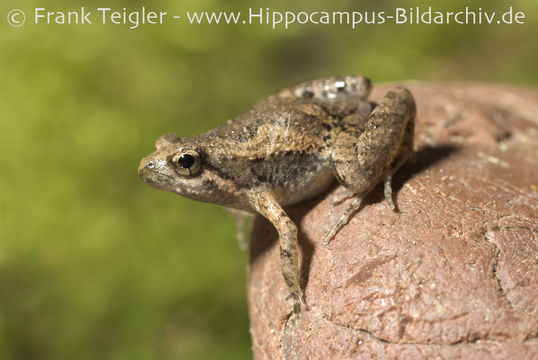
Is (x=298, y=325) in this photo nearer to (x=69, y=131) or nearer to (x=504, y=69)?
(x=69, y=131)

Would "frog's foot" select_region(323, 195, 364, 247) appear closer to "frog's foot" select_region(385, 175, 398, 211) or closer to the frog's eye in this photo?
"frog's foot" select_region(385, 175, 398, 211)

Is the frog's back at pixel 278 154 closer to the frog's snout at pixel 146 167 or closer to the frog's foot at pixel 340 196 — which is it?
the frog's foot at pixel 340 196

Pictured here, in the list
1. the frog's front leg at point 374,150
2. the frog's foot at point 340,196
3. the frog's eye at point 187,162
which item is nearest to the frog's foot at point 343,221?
the frog's front leg at point 374,150

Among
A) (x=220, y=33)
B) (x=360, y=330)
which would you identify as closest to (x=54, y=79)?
(x=220, y=33)

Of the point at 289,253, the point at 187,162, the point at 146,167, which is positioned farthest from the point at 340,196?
the point at 146,167

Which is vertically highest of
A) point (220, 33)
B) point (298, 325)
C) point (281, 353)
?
point (220, 33)

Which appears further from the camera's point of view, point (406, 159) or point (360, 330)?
point (406, 159)

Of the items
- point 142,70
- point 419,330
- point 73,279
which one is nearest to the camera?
point 419,330

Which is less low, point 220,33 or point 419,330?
point 220,33
